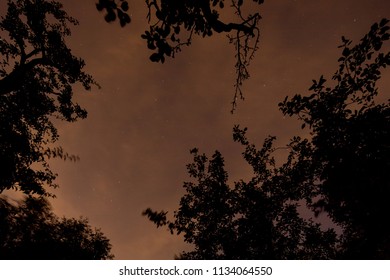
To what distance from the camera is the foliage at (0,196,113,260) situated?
15.7 m

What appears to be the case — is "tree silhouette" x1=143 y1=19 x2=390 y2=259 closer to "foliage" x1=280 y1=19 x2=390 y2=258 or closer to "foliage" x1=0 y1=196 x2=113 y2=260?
"foliage" x1=280 y1=19 x2=390 y2=258

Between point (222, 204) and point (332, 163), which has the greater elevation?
point (222, 204)

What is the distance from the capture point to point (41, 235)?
1673cm

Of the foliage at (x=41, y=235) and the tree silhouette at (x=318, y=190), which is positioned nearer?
the tree silhouette at (x=318, y=190)

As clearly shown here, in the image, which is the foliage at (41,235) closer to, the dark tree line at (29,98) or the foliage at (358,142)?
the dark tree line at (29,98)

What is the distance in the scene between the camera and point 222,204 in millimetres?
14117

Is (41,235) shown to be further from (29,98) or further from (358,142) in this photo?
(358,142)

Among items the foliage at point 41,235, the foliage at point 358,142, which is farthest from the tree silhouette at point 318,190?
the foliage at point 41,235

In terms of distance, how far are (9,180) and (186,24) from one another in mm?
10476

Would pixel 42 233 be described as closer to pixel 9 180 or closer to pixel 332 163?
pixel 9 180

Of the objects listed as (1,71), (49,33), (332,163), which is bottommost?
(332,163)

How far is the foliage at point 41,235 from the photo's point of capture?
1573 cm
